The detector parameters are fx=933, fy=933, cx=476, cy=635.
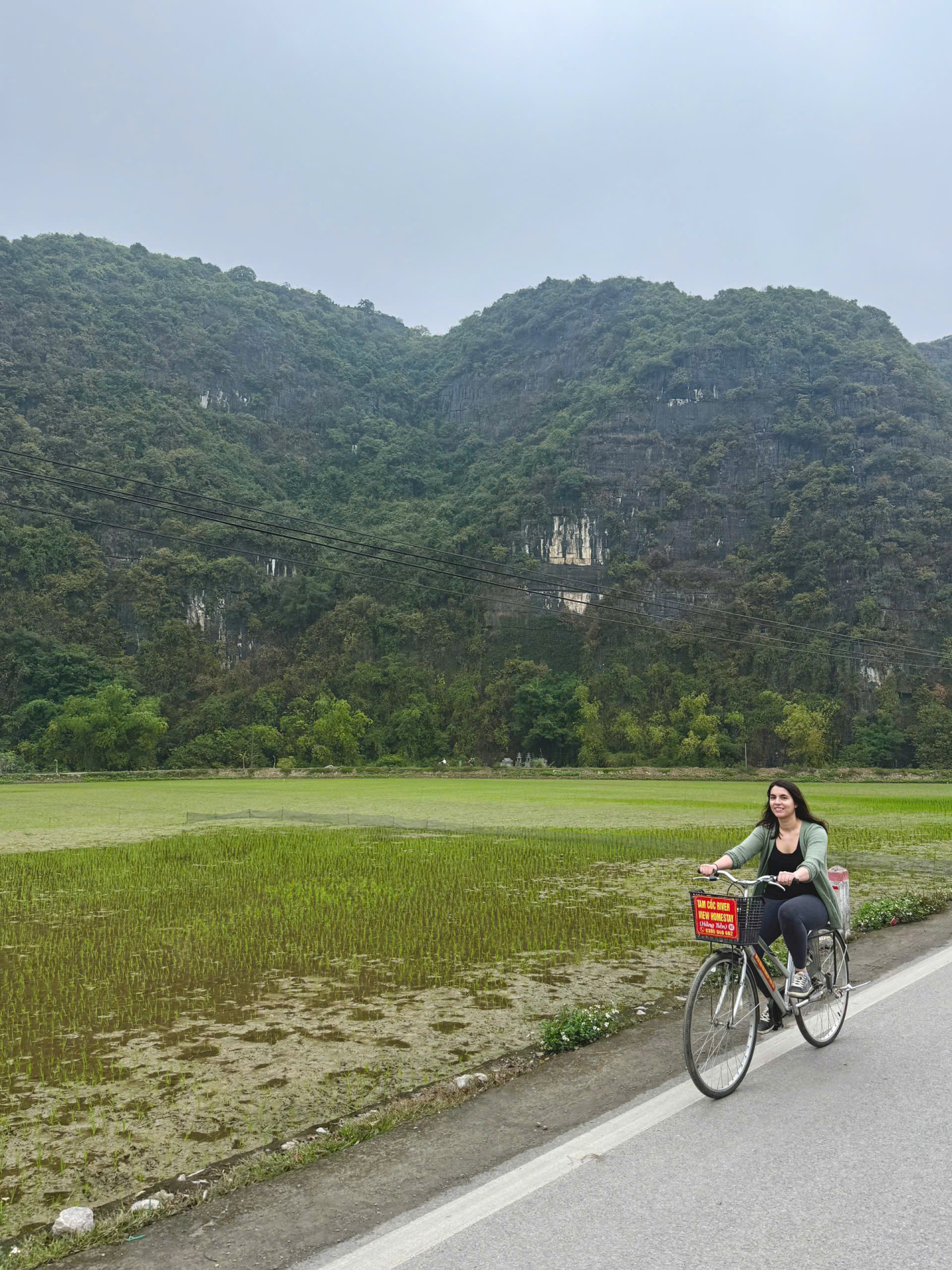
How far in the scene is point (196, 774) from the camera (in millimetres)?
58250

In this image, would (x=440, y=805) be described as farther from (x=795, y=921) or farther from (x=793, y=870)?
(x=795, y=921)

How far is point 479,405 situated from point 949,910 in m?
133

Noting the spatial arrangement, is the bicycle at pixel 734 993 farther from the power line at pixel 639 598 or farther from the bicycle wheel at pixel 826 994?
the power line at pixel 639 598

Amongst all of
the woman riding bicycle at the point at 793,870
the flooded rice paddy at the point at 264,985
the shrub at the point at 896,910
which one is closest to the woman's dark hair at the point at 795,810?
the woman riding bicycle at the point at 793,870

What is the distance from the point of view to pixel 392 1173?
3.24 m

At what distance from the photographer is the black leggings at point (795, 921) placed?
450 centimetres

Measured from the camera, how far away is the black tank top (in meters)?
4.67

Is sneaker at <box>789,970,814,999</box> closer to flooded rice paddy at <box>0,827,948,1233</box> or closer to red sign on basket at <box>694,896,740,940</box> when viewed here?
red sign on basket at <box>694,896,740,940</box>

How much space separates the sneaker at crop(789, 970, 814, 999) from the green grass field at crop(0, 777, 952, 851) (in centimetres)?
1492

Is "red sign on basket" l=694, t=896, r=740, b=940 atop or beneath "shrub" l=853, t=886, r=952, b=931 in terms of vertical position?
atop

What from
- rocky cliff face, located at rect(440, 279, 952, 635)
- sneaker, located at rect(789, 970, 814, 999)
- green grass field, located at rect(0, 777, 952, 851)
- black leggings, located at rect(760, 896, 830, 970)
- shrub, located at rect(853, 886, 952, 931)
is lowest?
green grass field, located at rect(0, 777, 952, 851)

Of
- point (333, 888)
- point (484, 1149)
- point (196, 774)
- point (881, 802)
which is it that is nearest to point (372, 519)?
point (196, 774)

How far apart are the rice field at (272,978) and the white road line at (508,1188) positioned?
100 centimetres

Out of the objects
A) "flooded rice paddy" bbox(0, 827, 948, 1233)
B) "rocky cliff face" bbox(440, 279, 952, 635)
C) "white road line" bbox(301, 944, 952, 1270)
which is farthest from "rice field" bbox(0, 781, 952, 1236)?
"rocky cliff face" bbox(440, 279, 952, 635)
